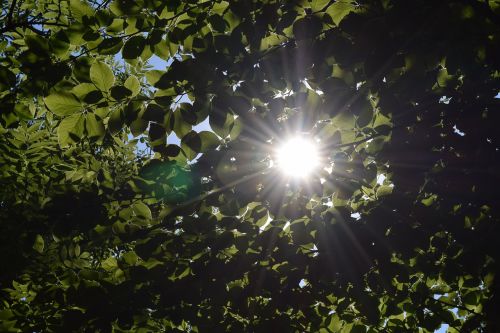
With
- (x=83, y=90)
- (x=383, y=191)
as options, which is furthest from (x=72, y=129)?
(x=383, y=191)

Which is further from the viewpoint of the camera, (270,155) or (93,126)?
(270,155)

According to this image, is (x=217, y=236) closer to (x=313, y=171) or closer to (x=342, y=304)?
(x=313, y=171)

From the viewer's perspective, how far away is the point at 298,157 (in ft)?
9.09

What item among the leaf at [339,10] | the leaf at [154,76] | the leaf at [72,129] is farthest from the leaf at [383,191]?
the leaf at [72,129]

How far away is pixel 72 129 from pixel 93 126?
106 mm

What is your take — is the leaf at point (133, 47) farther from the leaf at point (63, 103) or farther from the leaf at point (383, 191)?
the leaf at point (383, 191)

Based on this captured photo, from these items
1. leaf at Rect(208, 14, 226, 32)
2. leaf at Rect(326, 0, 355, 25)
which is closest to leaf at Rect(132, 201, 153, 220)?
leaf at Rect(208, 14, 226, 32)

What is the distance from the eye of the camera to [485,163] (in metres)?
2.48

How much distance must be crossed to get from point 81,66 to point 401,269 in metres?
2.66

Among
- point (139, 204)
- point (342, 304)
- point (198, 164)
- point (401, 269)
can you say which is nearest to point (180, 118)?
point (198, 164)

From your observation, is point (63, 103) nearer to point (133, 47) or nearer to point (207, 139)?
point (133, 47)

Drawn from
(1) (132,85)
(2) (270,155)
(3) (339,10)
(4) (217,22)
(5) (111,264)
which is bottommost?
(5) (111,264)

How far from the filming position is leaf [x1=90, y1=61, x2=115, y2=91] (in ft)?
5.74

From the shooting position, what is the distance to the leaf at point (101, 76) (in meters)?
1.75
